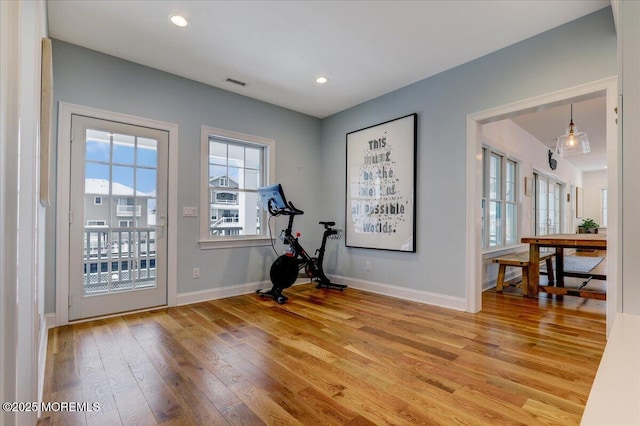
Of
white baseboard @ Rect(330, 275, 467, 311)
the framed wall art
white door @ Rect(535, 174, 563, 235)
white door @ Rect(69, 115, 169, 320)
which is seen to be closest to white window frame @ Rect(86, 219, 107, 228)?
white door @ Rect(69, 115, 169, 320)

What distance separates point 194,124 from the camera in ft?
12.3

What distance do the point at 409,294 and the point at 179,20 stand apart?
143 inches

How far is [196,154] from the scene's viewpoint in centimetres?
375

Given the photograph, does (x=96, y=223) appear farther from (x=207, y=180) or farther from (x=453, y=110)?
(x=453, y=110)

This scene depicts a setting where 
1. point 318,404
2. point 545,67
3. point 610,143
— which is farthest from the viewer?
point 545,67

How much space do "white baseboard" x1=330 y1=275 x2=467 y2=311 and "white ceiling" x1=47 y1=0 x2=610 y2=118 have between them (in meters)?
2.51

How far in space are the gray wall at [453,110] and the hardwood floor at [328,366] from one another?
2.10 ft

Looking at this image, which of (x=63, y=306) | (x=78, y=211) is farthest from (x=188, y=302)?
(x=78, y=211)

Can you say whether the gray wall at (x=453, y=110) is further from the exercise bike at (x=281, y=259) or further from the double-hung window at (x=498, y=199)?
the double-hung window at (x=498, y=199)

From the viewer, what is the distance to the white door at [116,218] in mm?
2990

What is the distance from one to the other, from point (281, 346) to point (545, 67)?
10.7ft

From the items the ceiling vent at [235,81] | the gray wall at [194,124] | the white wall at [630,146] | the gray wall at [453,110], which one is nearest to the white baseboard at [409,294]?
the gray wall at [453,110]

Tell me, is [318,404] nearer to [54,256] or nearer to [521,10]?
[54,256]

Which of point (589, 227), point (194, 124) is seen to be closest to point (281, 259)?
point (194, 124)
